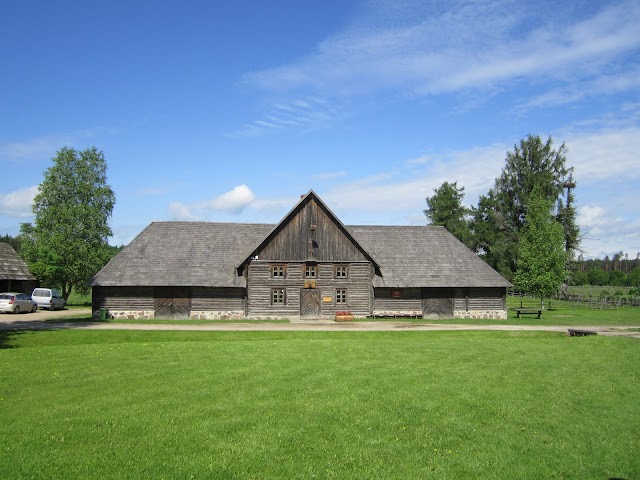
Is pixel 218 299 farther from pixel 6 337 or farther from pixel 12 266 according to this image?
pixel 12 266

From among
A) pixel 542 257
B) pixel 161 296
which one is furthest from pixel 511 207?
pixel 161 296

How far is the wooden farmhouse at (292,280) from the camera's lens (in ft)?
132

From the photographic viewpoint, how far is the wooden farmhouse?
40344 millimetres

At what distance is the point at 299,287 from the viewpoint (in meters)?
41.1

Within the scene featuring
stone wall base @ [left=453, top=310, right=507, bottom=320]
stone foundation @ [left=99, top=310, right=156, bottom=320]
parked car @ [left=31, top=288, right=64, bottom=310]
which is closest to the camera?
stone foundation @ [left=99, top=310, right=156, bottom=320]

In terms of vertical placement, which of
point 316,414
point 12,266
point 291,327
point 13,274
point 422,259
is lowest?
point 316,414

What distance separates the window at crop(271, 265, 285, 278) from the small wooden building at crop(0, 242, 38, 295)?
26737 millimetres

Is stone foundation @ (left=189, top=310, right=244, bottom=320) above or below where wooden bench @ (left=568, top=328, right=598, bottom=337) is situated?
above

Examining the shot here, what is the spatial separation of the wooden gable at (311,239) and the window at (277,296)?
7.14ft

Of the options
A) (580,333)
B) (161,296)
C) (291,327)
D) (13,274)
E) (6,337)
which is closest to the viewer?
(6,337)

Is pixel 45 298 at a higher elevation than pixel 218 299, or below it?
below

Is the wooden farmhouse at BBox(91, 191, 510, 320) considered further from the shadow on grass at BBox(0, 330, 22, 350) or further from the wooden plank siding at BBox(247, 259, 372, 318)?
the shadow on grass at BBox(0, 330, 22, 350)

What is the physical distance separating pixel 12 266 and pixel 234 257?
979 inches

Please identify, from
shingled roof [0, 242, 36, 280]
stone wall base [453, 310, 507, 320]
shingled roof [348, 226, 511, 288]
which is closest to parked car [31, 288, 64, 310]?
shingled roof [0, 242, 36, 280]
